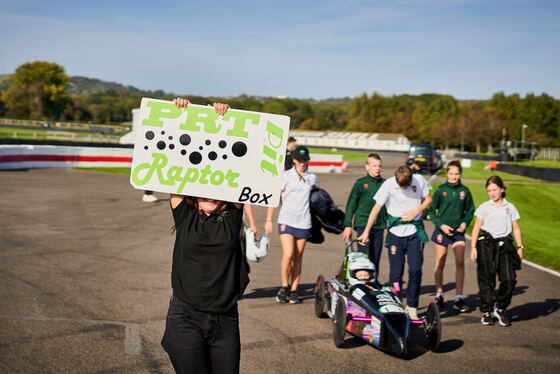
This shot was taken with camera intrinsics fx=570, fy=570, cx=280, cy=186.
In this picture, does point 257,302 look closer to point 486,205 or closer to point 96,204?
point 486,205

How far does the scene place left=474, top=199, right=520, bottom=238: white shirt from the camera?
7.79 metres

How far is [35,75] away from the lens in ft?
490

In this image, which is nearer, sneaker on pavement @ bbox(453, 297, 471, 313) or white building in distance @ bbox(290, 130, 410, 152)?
sneaker on pavement @ bbox(453, 297, 471, 313)

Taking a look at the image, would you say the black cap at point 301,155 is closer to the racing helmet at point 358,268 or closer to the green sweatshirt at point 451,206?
the racing helmet at point 358,268

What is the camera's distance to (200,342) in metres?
3.58

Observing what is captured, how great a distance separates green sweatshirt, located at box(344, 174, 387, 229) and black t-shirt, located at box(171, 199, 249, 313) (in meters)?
4.64

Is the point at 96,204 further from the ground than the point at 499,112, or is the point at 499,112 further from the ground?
the point at 499,112

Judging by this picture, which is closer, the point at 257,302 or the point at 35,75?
the point at 257,302

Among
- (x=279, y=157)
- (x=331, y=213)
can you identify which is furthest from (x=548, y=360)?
(x=279, y=157)

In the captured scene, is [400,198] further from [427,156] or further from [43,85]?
[43,85]

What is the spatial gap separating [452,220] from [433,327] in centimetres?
243

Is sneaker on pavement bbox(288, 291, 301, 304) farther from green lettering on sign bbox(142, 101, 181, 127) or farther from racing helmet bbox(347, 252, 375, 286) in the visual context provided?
green lettering on sign bbox(142, 101, 181, 127)

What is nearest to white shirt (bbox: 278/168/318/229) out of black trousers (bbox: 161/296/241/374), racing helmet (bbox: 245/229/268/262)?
racing helmet (bbox: 245/229/268/262)

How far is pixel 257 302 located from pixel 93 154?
27060mm
